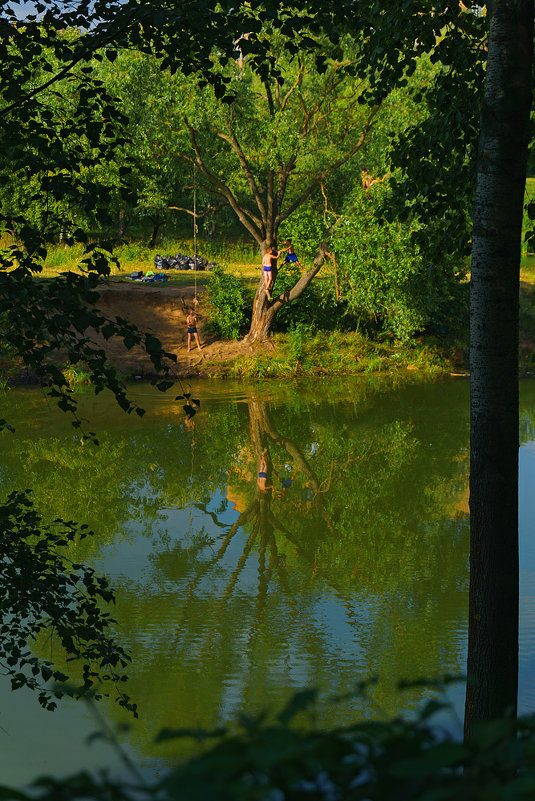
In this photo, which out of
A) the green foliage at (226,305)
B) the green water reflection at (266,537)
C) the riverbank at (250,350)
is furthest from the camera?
the green foliage at (226,305)

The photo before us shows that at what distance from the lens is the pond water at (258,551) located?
7.37 m

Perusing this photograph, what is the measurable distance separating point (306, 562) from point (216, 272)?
16361mm

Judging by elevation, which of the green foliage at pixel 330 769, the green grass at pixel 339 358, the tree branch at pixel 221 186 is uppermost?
the tree branch at pixel 221 186

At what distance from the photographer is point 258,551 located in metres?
11.4

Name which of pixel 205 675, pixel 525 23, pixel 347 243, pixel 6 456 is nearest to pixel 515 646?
pixel 525 23

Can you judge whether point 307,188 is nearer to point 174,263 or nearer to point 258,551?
point 174,263

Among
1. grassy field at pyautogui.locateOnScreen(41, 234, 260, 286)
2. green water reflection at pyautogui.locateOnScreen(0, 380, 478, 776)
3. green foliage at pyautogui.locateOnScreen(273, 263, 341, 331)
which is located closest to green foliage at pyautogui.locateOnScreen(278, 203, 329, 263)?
green foliage at pyautogui.locateOnScreen(273, 263, 341, 331)

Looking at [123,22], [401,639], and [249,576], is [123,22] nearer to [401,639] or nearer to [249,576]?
[401,639]

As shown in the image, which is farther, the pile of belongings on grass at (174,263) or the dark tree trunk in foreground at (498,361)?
the pile of belongings on grass at (174,263)

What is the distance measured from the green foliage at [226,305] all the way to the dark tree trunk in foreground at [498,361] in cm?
2066

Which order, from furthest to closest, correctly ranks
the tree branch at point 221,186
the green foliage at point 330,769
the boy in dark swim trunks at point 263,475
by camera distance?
the tree branch at point 221,186 → the boy in dark swim trunks at point 263,475 → the green foliage at point 330,769

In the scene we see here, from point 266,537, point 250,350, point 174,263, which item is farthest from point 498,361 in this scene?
point 174,263

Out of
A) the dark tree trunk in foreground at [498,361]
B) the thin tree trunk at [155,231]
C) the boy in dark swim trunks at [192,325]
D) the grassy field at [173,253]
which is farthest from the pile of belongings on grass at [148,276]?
the dark tree trunk in foreground at [498,361]

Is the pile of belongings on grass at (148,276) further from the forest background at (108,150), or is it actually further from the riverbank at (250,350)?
the forest background at (108,150)
